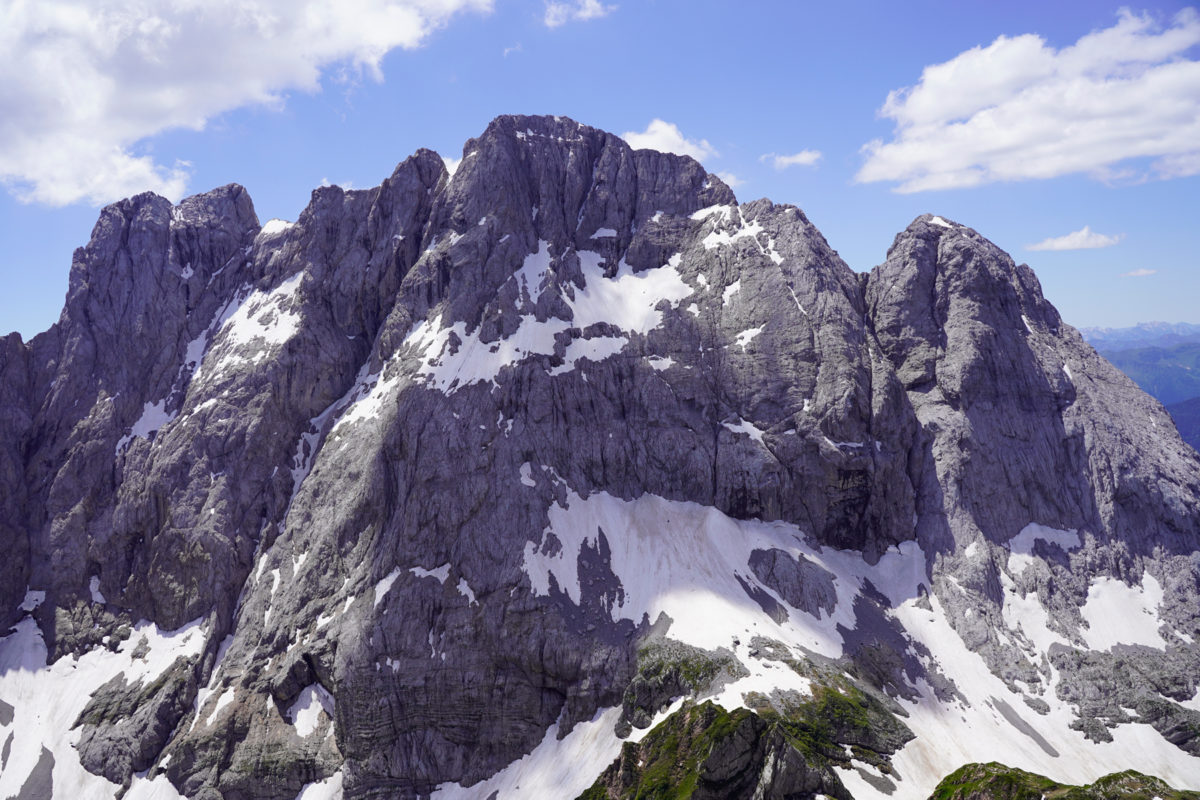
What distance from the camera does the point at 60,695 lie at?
99.8 metres

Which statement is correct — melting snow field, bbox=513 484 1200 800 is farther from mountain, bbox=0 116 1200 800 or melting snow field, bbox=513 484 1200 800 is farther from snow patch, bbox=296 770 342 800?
snow patch, bbox=296 770 342 800

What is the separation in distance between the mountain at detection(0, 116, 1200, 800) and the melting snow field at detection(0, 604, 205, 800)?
19.1 inches

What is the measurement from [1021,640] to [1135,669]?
1140 cm

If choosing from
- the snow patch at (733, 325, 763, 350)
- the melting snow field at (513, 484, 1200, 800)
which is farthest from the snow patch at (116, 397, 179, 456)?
the snow patch at (733, 325, 763, 350)

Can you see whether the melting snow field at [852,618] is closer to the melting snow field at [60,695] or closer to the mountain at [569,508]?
the mountain at [569,508]

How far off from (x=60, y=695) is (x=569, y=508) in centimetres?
7350

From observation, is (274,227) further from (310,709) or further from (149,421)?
(310,709)

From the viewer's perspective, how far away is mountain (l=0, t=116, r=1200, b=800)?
80188 mm

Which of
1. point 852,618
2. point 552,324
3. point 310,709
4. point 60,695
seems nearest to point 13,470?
point 60,695

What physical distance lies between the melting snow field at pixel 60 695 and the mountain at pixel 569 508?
1.59 ft

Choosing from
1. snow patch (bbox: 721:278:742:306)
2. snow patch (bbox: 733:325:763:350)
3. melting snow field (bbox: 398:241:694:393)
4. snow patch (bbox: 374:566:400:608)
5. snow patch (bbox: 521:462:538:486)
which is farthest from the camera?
snow patch (bbox: 721:278:742:306)

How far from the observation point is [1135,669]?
83.5 m

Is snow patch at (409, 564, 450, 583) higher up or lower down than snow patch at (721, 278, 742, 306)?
lower down

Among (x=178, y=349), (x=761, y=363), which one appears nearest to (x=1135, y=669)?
(x=761, y=363)
